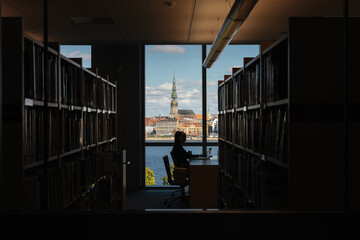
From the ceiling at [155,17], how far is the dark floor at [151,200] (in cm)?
311

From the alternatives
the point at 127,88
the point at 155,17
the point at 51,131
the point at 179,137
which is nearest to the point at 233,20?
the point at 51,131

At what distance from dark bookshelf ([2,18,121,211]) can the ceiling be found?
4.11 ft

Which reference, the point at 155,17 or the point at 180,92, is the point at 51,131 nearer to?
the point at 155,17

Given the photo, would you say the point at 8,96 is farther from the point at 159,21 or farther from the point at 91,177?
the point at 159,21

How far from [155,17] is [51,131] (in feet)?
9.91

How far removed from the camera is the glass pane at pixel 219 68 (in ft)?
20.3

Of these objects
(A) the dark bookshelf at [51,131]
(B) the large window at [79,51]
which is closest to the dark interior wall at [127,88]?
(B) the large window at [79,51]

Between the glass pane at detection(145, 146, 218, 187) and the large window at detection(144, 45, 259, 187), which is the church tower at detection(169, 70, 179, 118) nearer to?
the large window at detection(144, 45, 259, 187)

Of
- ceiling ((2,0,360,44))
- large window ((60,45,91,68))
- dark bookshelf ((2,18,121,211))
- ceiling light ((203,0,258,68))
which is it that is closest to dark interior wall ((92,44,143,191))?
large window ((60,45,91,68))

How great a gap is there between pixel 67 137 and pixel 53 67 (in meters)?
0.65

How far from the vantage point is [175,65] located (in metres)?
6.39

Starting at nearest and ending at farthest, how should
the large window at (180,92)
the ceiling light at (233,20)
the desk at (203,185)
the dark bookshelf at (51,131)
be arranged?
the dark bookshelf at (51,131) < the ceiling light at (233,20) < the desk at (203,185) < the large window at (180,92)

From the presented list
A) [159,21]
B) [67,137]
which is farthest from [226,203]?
[159,21]

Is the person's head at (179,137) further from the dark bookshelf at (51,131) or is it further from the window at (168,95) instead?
the dark bookshelf at (51,131)
